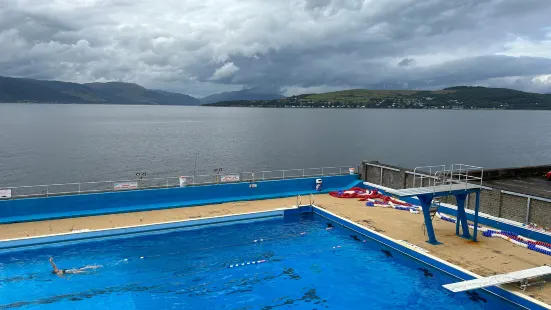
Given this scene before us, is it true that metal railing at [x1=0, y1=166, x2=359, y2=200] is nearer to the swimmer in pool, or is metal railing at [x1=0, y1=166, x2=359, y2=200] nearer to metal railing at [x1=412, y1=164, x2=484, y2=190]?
the swimmer in pool

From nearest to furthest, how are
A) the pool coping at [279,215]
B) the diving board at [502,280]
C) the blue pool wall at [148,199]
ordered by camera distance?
the diving board at [502,280] < the pool coping at [279,215] < the blue pool wall at [148,199]

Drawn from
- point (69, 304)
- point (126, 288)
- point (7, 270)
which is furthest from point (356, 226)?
point (7, 270)

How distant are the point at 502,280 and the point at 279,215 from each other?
12378 mm

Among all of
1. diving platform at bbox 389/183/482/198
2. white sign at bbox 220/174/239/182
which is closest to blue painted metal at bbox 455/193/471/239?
diving platform at bbox 389/183/482/198

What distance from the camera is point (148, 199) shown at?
23328mm

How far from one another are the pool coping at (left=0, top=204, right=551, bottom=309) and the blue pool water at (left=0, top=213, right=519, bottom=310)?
0.33 meters

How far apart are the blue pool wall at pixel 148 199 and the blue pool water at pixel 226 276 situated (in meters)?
3.78

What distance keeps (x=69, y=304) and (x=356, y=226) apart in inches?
523

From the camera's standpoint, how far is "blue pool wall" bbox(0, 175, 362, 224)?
20.7 metres

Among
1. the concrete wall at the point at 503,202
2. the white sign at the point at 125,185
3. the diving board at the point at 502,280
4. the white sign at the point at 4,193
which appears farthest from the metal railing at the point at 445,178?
the white sign at the point at 4,193

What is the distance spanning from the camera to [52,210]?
837 inches

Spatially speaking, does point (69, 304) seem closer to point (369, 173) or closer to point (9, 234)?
point (9, 234)

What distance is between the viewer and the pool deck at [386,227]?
15.8 m

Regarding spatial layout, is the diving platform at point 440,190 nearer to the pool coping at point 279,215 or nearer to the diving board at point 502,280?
the pool coping at point 279,215
